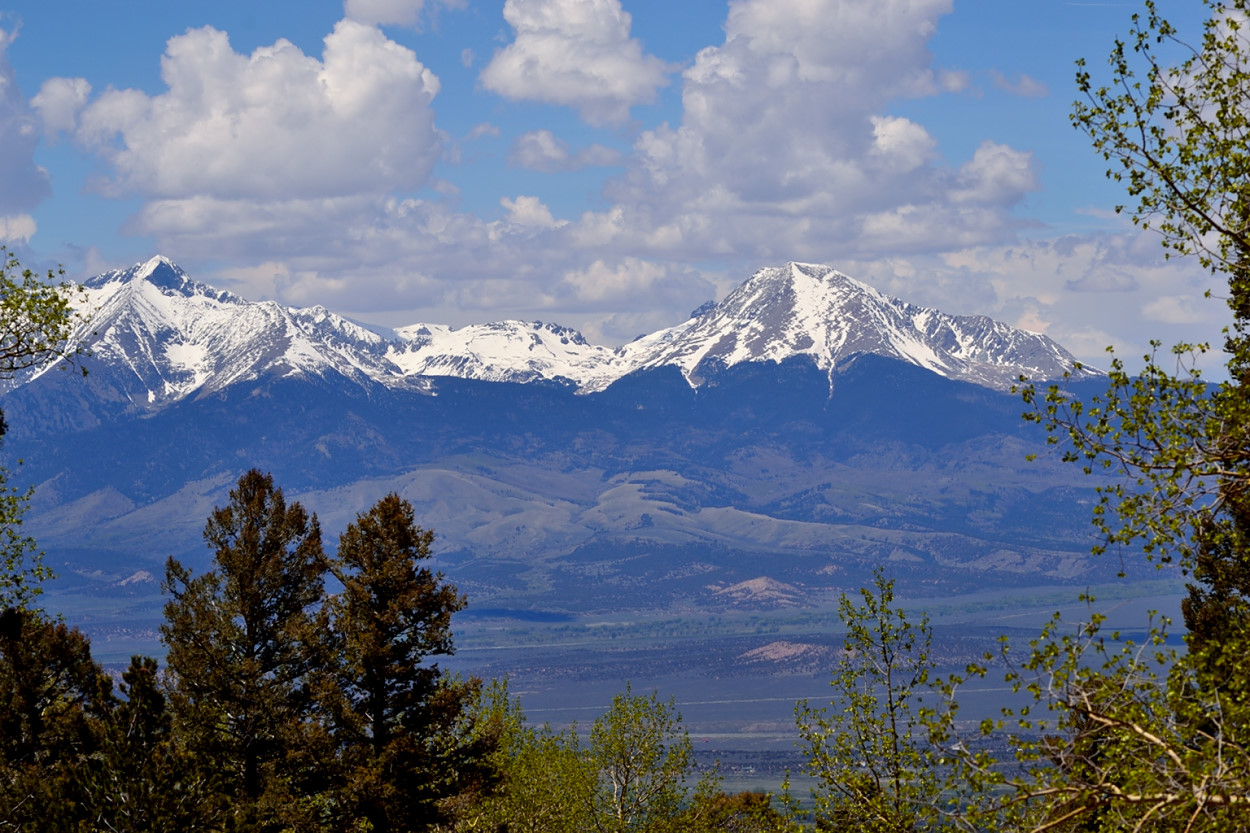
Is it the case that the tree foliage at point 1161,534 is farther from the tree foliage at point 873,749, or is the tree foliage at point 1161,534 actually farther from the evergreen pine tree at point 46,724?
the evergreen pine tree at point 46,724

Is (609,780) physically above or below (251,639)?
below

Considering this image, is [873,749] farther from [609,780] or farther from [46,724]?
[609,780]

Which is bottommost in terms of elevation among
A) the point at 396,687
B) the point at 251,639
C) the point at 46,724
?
the point at 46,724

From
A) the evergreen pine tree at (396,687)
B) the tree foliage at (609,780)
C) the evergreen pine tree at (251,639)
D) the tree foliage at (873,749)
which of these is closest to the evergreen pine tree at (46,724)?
the evergreen pine tree at (251,639)

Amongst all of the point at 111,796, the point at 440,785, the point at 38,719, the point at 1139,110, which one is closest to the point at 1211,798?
the point at 1139,110

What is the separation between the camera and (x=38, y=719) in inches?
1403

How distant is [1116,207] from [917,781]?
14.2 m

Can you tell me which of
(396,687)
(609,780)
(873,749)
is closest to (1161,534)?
(873,749)

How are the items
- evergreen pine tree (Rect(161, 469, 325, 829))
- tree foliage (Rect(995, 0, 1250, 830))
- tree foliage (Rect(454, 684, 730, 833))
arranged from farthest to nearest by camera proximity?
tree foliage (Rect(454, 684, 730, 833)) < evergreen pine tree (Rect(161, 469, 325, 829)) < tree foliage (Rect(995, 0, 1250, 830))

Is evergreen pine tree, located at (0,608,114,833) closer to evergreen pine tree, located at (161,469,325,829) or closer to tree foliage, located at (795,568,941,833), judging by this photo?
evergreen pine tree, located at (161,469,325,829)

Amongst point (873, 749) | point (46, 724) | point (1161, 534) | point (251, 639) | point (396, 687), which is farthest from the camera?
point (251, 639)

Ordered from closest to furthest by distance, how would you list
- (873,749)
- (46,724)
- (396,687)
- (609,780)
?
(873,749), (46,724), (396,687), (609,780)

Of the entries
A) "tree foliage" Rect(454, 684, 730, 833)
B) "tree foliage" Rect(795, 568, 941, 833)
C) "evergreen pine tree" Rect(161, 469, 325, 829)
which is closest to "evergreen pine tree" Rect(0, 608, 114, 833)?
"evergreen pine tree" Rect(161, 469, 325, 829)

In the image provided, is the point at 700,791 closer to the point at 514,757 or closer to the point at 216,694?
the point at 514,757
